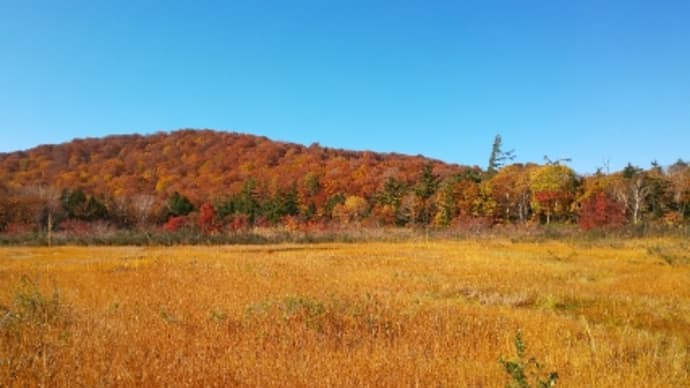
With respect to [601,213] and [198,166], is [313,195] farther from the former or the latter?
[601,213]

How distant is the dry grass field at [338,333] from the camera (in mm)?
4828

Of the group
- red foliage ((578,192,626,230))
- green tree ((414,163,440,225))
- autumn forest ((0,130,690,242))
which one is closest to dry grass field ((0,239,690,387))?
autumn forest ((0,130,690,242))

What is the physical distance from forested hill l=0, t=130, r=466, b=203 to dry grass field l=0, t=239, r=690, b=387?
223ft

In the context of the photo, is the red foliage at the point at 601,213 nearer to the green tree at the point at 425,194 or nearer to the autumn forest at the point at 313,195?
the autumn forest at the point at 313,195

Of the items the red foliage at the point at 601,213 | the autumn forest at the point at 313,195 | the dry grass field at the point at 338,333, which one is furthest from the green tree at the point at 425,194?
the dry grass field at the point at 338,333

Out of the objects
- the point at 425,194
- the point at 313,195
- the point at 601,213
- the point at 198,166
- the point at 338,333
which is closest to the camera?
the point at 338,333

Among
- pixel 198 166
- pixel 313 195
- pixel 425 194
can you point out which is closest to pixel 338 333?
pixel 425 194

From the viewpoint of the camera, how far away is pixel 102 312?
7.67 meters

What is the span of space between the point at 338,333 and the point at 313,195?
249 ft

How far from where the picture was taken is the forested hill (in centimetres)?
8825

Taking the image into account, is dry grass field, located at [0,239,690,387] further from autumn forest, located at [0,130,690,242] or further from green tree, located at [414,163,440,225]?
green tree, located at [414,163,440,225]

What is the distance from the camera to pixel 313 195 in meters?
82.4

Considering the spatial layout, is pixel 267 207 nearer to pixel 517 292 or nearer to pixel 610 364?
pixel 517 292

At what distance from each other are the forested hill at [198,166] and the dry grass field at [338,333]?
6810cm
